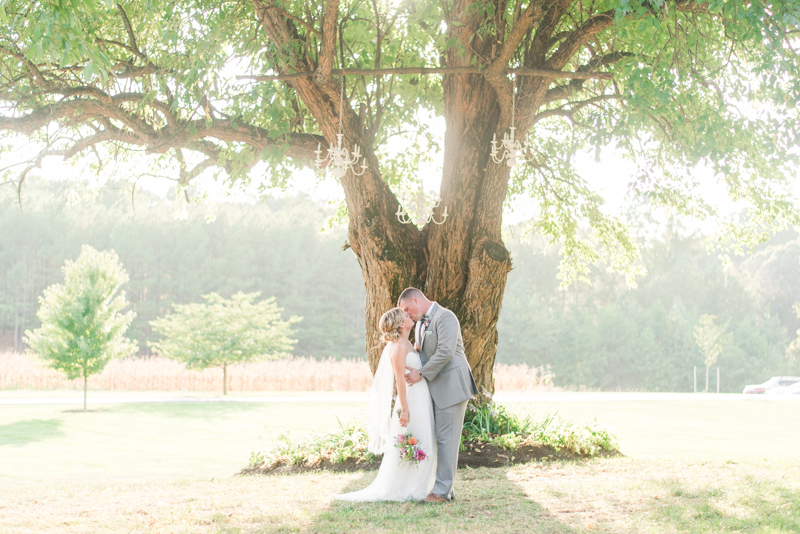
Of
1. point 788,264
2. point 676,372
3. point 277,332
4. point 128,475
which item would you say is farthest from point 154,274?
point 788,264

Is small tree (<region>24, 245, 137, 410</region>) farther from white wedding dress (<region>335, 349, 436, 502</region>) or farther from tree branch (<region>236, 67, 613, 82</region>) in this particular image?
white wedding dress (<region>335, 349, 436, 502</region>)

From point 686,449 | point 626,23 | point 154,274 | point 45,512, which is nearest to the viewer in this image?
point 45,512

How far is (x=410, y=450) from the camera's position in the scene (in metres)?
5.64

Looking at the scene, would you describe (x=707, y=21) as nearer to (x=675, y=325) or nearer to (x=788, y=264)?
(x=675, y=325)

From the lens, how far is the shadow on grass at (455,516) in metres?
4.66

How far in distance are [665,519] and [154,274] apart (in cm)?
5146

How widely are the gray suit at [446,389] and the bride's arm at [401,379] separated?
18 centimetres

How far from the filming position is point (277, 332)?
79.6 feet

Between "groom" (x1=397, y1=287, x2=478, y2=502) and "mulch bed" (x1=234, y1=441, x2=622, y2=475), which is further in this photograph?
"mulch bed" (x1=234, y1=441, x2=622, y2=475)

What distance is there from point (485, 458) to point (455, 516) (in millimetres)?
2848

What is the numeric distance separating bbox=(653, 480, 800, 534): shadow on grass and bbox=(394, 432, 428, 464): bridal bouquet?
72.1 inches

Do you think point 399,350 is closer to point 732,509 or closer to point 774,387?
point 732,509

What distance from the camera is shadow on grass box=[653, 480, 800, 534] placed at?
454 cm

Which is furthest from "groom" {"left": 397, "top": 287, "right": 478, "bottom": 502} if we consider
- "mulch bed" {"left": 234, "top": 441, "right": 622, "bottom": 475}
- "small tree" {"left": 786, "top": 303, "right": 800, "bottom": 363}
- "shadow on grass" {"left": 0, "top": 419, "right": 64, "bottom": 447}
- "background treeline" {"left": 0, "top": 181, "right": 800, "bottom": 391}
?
"small tree" {"left": 786, "top": 303, "right": 800, "bottom": 363}
